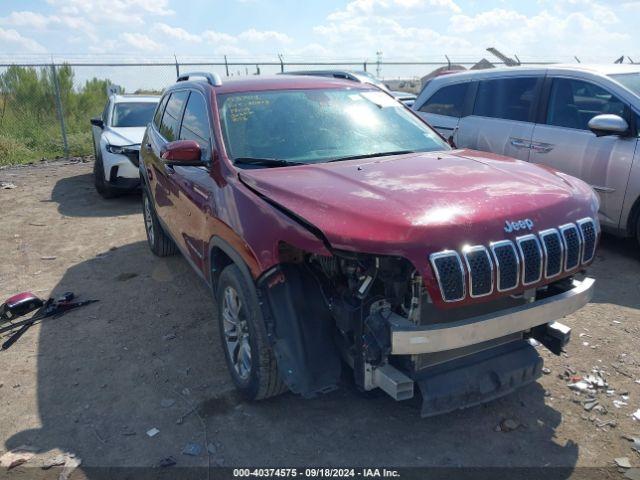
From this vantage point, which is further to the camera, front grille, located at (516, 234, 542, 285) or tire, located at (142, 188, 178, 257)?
tire, located at (142, 188, 178, 257)

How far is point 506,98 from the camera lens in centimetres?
640

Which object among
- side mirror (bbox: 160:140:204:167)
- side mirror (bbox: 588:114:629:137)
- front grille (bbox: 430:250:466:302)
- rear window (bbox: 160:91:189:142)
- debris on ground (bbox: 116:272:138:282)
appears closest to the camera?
front grille (bbox: 430:250:466:302)

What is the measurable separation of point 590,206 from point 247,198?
1.92 m

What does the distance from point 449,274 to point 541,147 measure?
4.13 m

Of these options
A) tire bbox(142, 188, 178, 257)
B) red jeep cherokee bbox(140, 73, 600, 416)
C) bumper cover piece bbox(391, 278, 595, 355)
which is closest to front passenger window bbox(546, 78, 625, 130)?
red jeep cherokee bbox(140, 73, 600, 416)

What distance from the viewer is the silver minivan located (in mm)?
5211

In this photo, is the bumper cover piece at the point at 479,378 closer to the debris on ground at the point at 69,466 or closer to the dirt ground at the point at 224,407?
the dirt ground at the point at 224,407

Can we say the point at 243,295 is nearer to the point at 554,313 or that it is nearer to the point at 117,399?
the point at 117,399

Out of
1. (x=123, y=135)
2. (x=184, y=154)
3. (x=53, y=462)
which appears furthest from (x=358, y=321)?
(x=123, y=135)

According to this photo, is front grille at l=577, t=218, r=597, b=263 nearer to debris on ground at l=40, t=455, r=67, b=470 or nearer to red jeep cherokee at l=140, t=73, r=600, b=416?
red jeep cherokee at l=140, t=73, r=600, b=416

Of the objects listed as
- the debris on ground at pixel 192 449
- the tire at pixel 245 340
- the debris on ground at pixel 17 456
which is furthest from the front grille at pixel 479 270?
the debris on ground at pixel 17 456

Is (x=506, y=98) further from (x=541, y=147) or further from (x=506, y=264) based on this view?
(x=506, y=264)

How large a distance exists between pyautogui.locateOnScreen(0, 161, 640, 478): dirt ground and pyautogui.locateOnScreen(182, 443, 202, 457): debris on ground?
3 cm

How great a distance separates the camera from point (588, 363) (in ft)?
12.0
